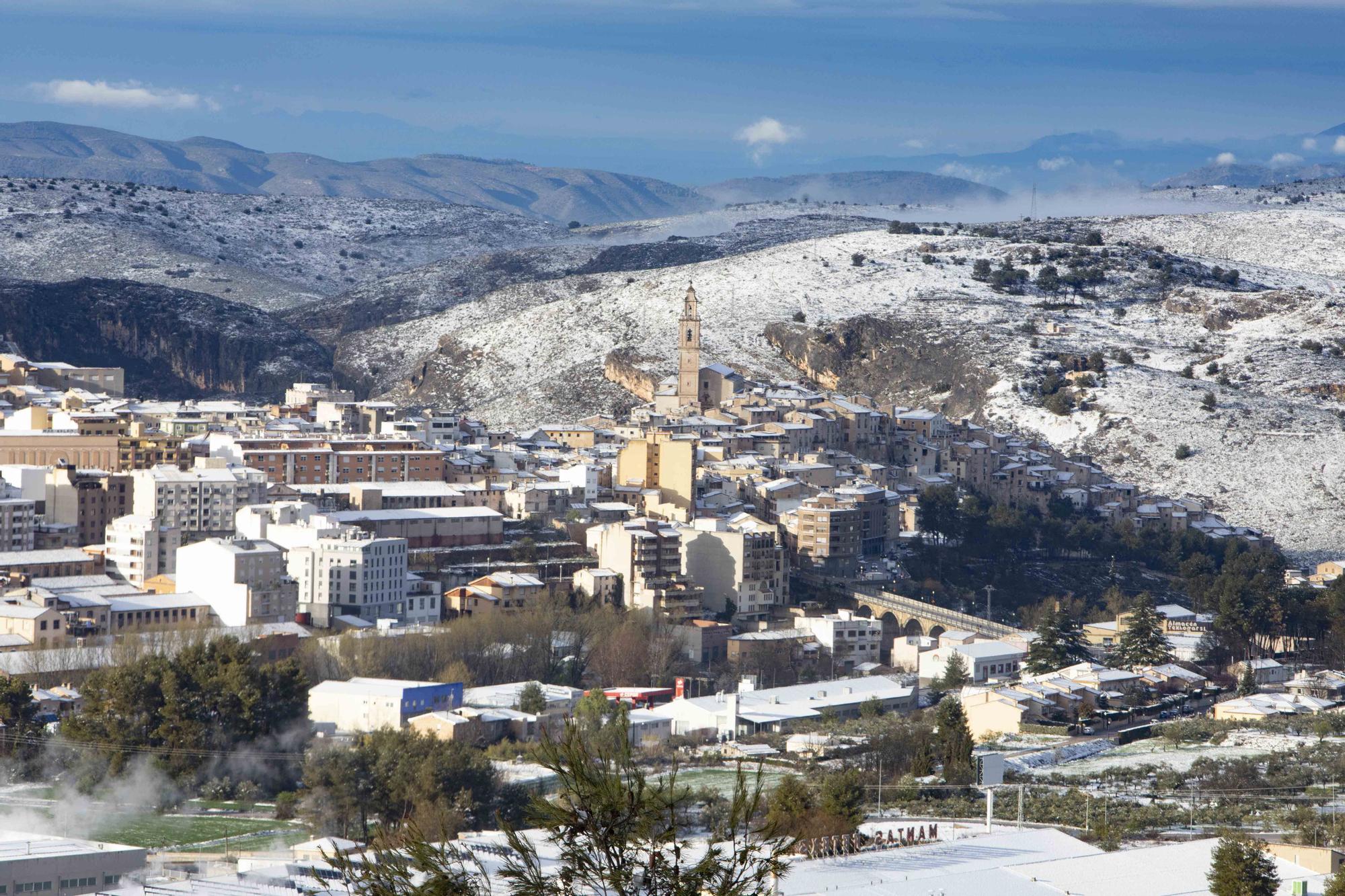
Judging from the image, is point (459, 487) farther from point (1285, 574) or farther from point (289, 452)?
point (1285, 574)

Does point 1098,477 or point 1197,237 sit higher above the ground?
point 1197,237

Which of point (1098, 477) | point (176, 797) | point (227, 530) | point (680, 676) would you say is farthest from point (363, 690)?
point (1098, 477)

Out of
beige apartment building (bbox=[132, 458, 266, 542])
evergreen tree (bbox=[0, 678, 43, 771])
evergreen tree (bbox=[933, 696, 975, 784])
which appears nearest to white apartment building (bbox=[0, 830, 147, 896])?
evergreen tree (bbox=[0, 678, 43, 771])

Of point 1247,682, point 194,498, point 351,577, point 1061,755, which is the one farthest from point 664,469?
point 1061,755

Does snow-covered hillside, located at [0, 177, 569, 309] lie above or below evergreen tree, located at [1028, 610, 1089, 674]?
above

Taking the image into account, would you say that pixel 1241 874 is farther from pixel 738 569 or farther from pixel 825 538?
pixel 825 538

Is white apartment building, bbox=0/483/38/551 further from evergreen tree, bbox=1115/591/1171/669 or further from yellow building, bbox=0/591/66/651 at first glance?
evergreen tree, bbox=1115/591/1171/669

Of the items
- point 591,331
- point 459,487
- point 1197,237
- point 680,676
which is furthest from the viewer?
point 1197,237
